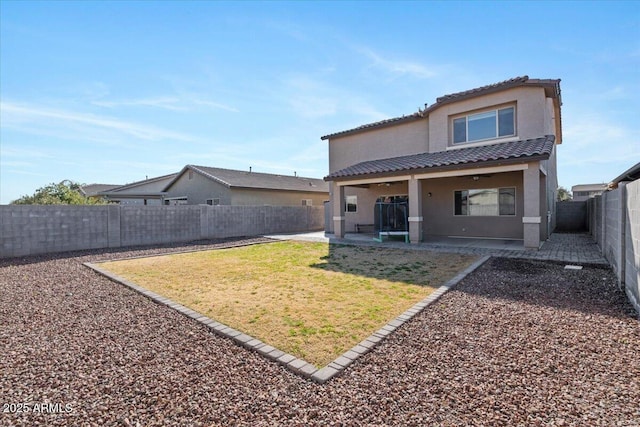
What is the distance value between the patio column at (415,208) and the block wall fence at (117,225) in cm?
1010

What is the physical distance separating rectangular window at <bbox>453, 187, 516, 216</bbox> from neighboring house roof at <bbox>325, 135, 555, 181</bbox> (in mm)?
2044

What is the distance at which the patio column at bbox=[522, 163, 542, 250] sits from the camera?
31.5ft

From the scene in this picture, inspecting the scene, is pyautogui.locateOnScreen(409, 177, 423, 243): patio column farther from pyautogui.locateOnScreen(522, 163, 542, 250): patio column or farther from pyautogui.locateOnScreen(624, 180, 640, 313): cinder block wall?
pyautogui.locateOnScreen(624, 180, 640, 313): cinder block wall

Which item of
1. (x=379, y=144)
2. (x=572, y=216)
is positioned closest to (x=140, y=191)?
(x=379, y=144)

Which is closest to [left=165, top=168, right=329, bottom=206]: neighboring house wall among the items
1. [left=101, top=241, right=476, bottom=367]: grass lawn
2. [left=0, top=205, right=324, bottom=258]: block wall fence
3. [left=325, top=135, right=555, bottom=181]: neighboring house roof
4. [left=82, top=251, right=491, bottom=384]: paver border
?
[left=0, top=205, right=324, bottom=258]: block wall fence

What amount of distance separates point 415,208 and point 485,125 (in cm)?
497

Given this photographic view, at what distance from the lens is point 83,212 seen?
1216 centimetres

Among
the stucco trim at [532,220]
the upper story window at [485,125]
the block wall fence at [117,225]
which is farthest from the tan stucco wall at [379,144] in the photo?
the stucco trim at [532,220]

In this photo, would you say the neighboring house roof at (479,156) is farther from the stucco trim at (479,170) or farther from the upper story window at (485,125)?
the upper story window at (485,125)

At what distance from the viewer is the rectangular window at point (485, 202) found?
1272cm

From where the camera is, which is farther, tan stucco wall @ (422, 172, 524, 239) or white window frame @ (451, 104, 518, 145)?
tan stucco wall @ (422, 172, 524, 239)

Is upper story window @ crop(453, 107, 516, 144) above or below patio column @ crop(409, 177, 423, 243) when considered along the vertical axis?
above

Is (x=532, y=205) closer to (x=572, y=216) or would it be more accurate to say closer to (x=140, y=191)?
(x=572, y=216)

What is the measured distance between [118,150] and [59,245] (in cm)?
1194
